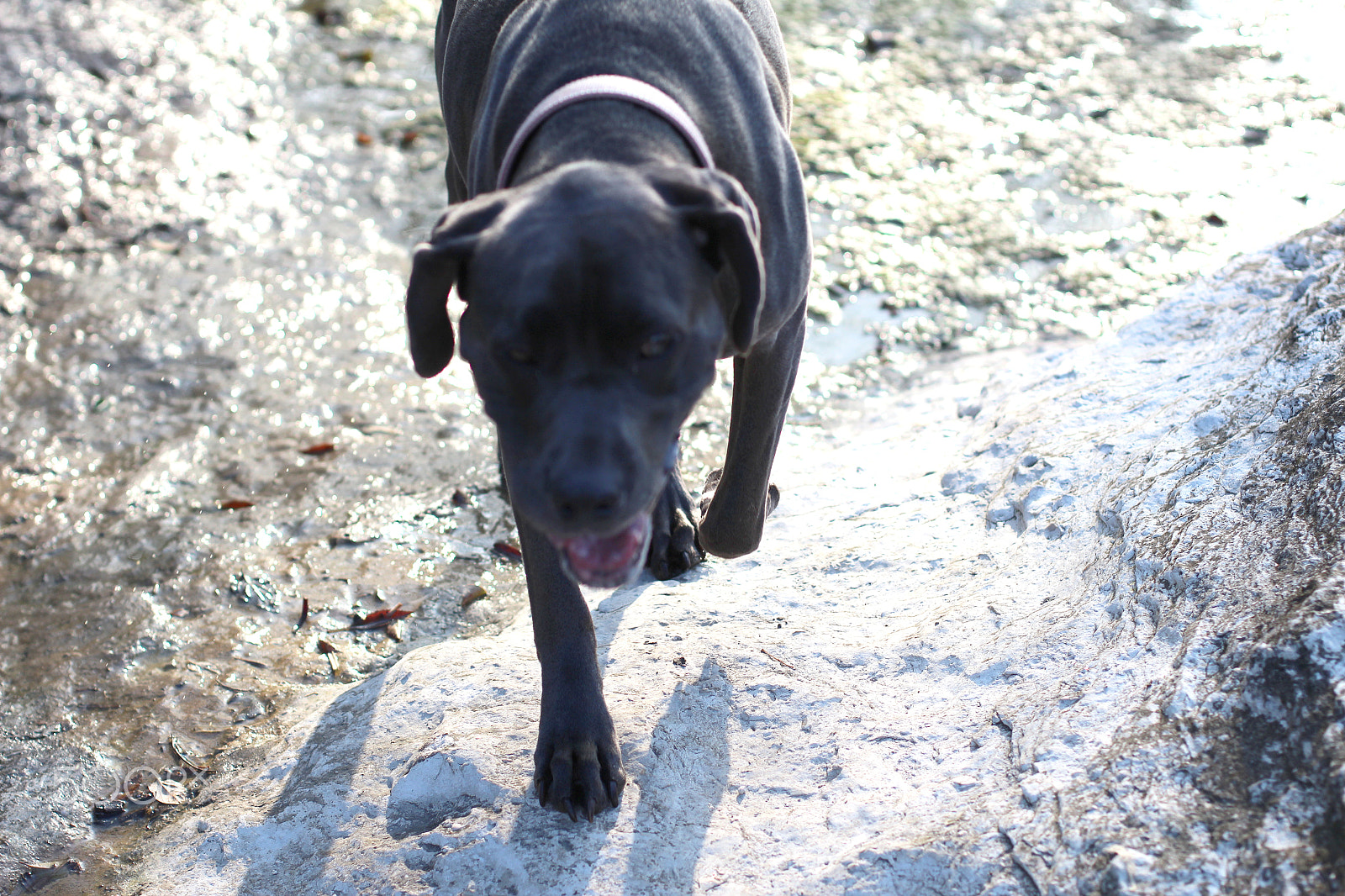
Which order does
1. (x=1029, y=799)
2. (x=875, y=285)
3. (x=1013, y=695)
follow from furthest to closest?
(x=875, y=285) < (x=1013, y=695) < (x=1029, y=799)

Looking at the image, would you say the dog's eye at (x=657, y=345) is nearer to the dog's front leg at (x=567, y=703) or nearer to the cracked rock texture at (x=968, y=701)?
the dog's front leg at (x=567, y=703)

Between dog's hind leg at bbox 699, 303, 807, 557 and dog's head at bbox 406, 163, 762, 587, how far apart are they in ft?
2.42

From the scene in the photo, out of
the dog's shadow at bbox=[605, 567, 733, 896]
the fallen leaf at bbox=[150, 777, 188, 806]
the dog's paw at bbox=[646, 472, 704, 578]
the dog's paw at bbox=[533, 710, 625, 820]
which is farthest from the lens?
the dog's paw at bbox=[646, 472, 704, 578]

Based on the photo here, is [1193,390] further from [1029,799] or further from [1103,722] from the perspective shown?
[1029,799]

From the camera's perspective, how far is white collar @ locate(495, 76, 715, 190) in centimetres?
264

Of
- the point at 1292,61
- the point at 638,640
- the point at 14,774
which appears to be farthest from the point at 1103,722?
the point at 1292,61

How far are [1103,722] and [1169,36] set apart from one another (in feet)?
19.9

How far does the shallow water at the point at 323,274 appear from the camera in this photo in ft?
11.7

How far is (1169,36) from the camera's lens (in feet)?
22.9

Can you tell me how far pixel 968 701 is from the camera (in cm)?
254

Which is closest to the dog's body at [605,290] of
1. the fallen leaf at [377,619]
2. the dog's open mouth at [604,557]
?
the dog's open mouth at [604,557]

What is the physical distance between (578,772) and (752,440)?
114 cm

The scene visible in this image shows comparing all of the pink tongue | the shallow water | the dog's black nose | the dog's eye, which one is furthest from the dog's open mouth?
the shallow water

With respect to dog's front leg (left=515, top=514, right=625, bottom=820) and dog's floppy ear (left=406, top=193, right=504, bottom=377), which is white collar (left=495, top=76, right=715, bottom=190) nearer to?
dog's floppy ear (left=406, top=193, right=504, bottom=377)
